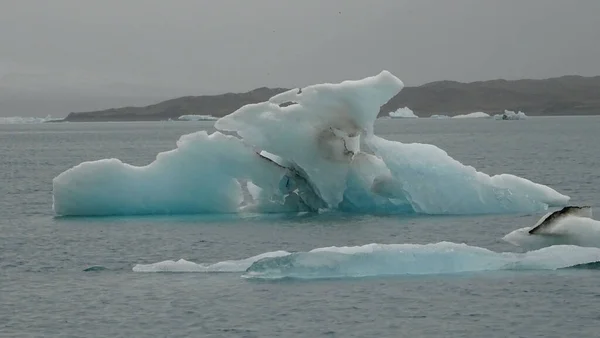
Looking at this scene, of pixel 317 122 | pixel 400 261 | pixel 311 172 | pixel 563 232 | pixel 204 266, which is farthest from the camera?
pixel 317 122

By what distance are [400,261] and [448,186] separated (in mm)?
9811

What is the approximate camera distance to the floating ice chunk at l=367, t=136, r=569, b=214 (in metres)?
29.7

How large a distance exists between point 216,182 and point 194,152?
3.52 feet

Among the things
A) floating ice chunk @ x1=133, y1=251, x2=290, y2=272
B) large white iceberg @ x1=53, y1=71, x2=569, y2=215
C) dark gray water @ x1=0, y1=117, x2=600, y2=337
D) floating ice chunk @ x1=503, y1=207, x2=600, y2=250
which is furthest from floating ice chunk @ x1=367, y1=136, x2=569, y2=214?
floating ice chunk @ x1=133, y1=251, x2=290, y2=272

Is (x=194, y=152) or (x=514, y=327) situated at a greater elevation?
(x=194, y=152)

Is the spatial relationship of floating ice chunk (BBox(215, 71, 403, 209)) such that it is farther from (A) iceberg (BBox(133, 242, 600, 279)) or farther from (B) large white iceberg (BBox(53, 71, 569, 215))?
(A) iceberg (BBox(133, 242, 600, 279))

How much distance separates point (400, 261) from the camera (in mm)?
20562

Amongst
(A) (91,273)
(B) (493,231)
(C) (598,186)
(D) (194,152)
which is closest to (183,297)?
(A) (91,273)

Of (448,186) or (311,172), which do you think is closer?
(448,186)

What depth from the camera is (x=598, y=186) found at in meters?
39.5

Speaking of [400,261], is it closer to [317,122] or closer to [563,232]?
[563,232]

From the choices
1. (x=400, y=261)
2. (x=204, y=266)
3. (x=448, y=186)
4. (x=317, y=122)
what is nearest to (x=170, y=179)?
(x=317, y=122)

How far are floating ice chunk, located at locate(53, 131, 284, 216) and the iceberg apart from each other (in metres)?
9.98

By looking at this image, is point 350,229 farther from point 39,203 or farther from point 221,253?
point 39,203
